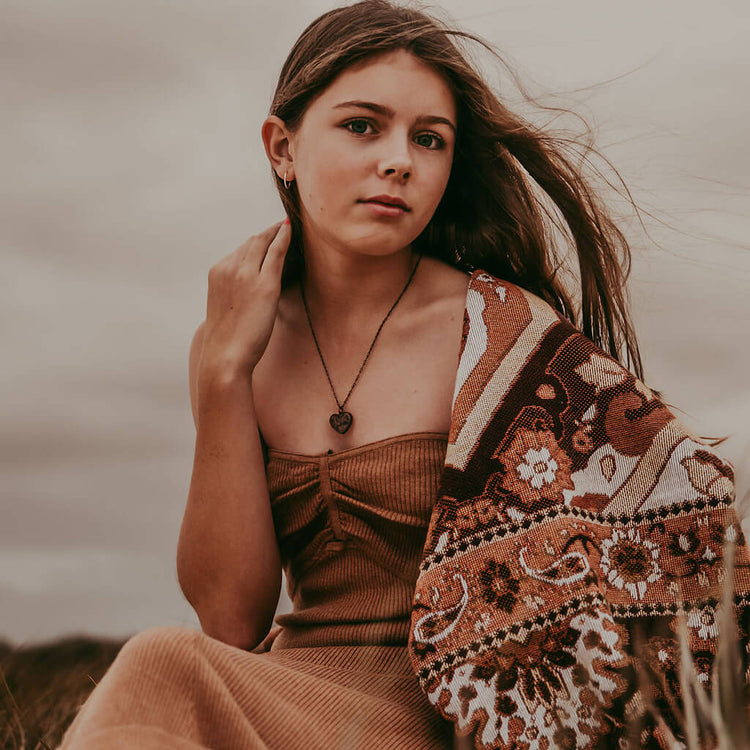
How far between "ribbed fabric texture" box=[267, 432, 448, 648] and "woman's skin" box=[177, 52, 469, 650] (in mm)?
83

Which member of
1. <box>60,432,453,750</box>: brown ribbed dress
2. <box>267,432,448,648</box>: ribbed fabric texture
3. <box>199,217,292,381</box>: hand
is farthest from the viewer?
<box>199,217,292,381</box>: hand

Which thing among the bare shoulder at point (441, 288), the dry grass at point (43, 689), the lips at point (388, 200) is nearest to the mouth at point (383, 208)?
the lips at point (388, 200)

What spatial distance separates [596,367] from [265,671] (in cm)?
110

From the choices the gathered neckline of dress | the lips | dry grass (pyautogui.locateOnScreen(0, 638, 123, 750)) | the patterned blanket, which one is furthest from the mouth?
dry grass (pyautogui.locateOnScreen(0, 638, 123, 750))

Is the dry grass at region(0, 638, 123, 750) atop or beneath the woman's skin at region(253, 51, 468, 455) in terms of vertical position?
beneath

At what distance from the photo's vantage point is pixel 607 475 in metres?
2.41

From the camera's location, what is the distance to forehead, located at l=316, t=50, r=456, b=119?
107 inches

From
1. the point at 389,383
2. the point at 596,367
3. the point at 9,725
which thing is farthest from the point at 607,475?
the point at 9,725

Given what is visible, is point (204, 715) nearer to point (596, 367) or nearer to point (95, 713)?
point (95, 713)

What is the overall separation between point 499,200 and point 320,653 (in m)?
1.46

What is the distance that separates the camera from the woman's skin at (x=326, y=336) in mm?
2715

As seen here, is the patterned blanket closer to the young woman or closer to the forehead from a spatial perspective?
the young woman

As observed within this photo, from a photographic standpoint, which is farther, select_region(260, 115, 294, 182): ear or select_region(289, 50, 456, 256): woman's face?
select_region(260, 115, 294, 182): ear

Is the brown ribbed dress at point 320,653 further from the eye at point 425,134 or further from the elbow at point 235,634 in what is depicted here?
the eye at point 425,134
